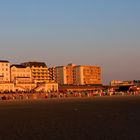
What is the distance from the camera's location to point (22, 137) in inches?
1089

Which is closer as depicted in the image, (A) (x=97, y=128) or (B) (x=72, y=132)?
(B) (x=72, y=132)

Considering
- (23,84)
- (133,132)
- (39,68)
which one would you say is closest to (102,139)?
(133,132)

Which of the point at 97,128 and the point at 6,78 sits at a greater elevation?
the point at 6,78

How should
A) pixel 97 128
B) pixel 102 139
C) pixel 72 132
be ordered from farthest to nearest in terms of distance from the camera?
pixel 97 128
pixel 72 132
pixel 102 139

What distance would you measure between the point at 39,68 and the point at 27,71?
12.2 meters

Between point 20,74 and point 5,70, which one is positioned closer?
point 5,70

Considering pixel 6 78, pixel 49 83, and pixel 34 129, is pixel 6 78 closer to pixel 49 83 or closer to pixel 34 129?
pixel 49 83

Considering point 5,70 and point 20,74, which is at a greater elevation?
point 5,70

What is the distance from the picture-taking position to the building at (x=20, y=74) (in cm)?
18238

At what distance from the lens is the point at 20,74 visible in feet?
607

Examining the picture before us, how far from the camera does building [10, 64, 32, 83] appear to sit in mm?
182375

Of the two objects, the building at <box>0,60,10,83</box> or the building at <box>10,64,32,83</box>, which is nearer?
the building at <box>0,60,10,83</box>

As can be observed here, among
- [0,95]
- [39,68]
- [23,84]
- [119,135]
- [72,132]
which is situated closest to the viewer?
[119,135]

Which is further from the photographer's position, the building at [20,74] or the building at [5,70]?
the building at [20,74]
